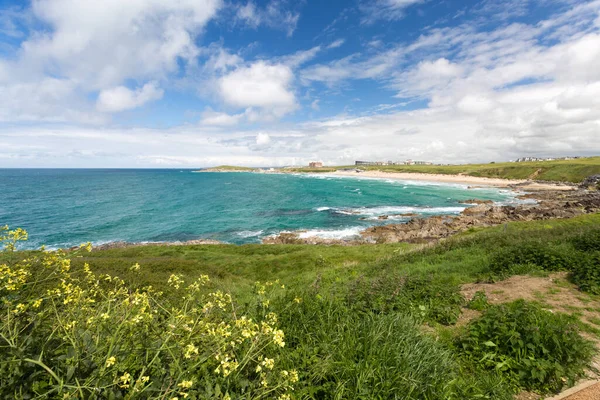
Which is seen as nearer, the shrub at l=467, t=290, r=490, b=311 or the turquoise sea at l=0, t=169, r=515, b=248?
the shrub at l=467, t=290, r=490, b=311

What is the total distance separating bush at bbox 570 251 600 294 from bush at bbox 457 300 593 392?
4.31 m

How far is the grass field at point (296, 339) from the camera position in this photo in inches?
99.3

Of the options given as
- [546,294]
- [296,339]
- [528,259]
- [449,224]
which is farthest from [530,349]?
[449,224]

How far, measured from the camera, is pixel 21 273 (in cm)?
327

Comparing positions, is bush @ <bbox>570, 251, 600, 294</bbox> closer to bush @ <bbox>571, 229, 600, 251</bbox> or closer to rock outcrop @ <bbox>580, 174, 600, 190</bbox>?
bush @ <bbox>571, 229, 600, 251</bbox>

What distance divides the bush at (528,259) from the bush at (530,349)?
5629 mm

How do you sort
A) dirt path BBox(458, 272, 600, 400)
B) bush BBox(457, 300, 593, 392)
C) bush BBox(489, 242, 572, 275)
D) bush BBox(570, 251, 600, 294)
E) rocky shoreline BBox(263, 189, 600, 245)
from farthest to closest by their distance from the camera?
1. rocky shoreline BBox(263, 189, 600, 245)
2. bush BBox(489, 242, 572, 275)
3. bush BBox(570, 251, 600, 294)
4. dirt path BBox(458, 272, 600, 400)
5. bush BBox(457, 300, 593, 392)

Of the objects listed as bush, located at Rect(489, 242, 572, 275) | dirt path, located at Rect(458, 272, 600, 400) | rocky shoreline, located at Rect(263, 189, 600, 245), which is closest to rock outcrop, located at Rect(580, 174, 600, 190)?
rocky shoreline, located at Rect(263, 189, 600, 245)

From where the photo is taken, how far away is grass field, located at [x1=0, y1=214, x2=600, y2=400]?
2523 mm

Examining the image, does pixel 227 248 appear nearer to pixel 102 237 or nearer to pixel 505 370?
pixel 102 237

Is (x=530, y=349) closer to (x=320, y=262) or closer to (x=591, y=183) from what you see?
(x=320, y=262)

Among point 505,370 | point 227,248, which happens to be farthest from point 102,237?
point 505,370

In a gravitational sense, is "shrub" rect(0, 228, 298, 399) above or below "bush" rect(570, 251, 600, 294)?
above

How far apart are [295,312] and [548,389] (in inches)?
203
